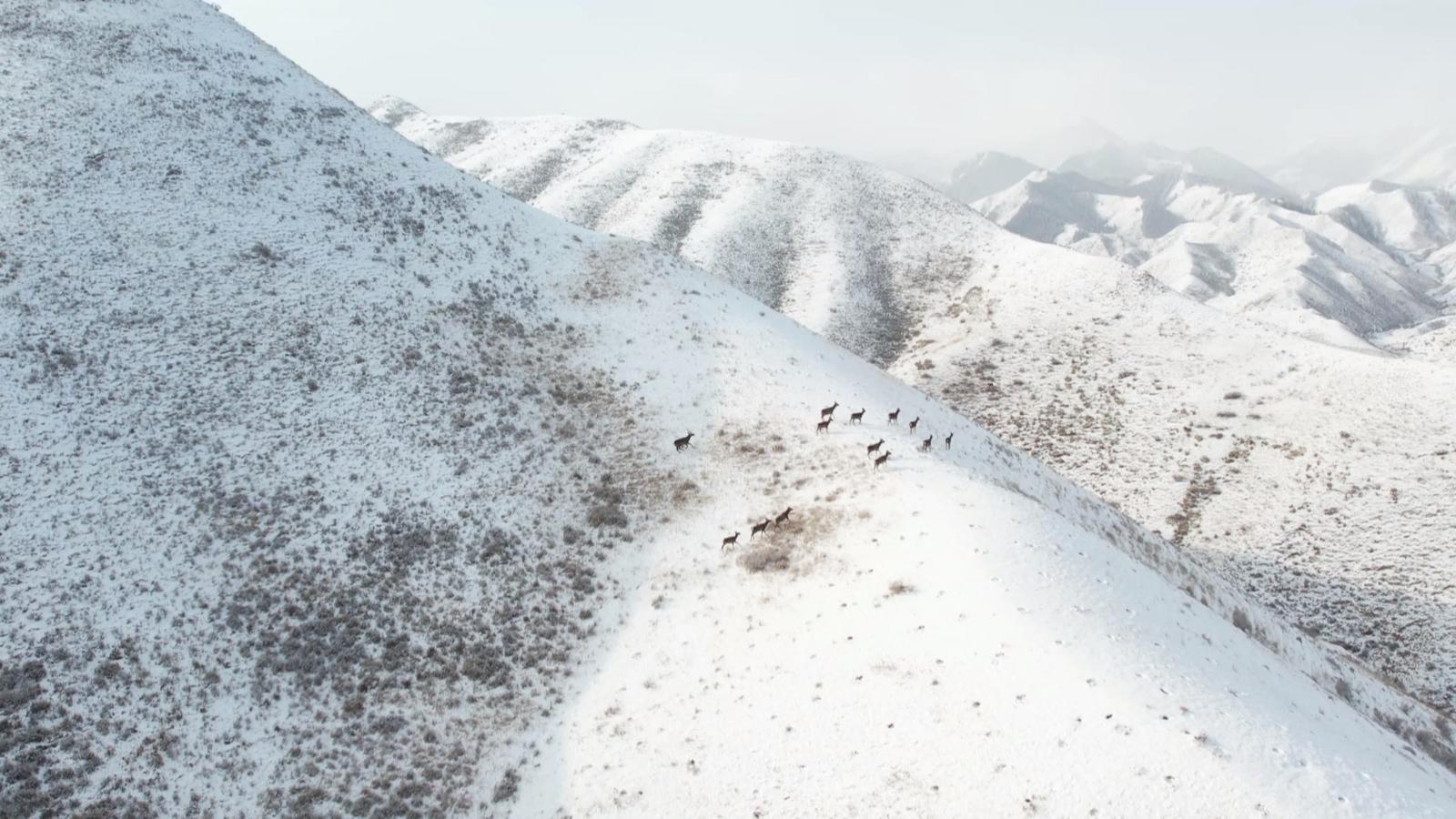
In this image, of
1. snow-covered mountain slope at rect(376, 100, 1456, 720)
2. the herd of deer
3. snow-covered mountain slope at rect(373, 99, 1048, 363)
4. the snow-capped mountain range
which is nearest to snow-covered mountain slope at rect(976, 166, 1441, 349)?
the snow-capped mountain range

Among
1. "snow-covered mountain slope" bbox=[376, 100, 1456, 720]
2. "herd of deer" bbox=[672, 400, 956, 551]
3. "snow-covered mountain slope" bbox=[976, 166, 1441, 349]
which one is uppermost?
"herd of deer" bbox=[672, 400, 956, 551]

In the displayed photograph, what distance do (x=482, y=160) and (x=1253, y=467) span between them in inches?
3456

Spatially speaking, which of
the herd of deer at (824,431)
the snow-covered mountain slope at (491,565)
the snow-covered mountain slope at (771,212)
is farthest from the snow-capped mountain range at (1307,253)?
the snow-covered mountain slope at (491,565)

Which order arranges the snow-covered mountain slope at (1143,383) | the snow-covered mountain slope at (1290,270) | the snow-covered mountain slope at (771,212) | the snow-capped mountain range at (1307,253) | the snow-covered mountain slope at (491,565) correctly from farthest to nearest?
the snow-capped mountain range at (1307,253)
the snow-covered mountain slope at (1290,270)
the snow-covered mountain slope at (771,212)
the snow-covered mountain slope at (1143,383)
the snow-covered mountain slope at (491,565)

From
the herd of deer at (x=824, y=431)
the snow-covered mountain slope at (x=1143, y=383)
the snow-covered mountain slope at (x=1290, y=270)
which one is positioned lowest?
the snow-covered mountain slope at (x=1290, y=270)

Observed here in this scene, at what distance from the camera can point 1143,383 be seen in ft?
150

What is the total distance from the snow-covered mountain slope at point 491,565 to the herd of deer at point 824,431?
462mm

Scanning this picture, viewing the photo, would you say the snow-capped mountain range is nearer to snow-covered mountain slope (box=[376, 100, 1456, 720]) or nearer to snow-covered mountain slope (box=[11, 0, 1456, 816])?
snow-covered mountain slope (box=[376, 100, 1456, 720])

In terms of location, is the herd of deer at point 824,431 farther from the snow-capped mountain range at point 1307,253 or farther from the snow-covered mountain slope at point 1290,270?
the snow-covered mountain slope at point 1290,270

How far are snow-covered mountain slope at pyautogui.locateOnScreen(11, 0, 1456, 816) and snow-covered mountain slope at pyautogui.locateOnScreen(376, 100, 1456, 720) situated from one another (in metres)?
8.34

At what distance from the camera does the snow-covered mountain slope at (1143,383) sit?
1198 inches

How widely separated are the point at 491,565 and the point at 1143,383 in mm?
42397

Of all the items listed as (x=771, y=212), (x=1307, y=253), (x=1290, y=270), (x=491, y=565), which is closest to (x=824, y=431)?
(x=491, y=565)

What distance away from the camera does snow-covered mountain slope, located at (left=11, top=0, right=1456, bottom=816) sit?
1398 centimetres
